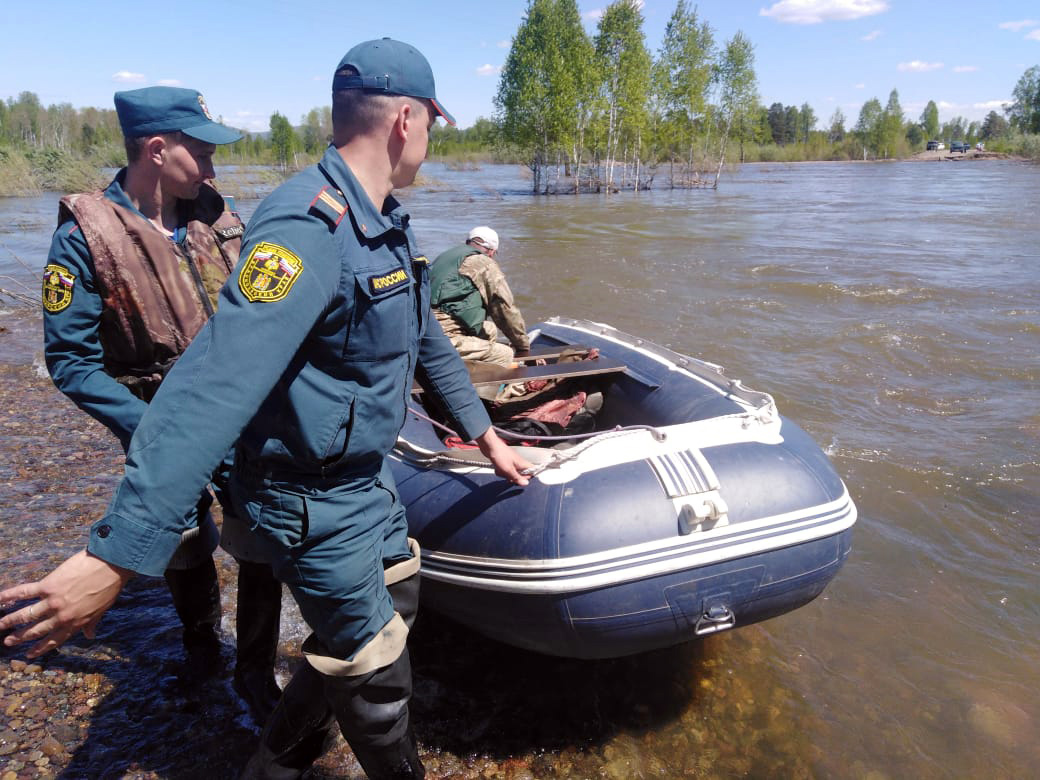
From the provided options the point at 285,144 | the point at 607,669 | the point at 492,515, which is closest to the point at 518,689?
the point at 607,669

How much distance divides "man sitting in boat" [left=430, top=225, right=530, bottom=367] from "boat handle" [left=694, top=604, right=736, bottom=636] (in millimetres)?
2147

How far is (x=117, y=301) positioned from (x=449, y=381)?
0.93 meters

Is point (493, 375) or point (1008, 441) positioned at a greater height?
point (493, 375)

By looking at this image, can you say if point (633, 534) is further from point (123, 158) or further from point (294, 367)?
point (123, 158)

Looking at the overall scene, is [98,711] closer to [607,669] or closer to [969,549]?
[607,669]

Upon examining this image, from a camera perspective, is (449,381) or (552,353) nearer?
(449,381)

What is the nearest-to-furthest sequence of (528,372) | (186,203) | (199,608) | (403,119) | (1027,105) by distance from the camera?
(403,119) < (186,203) < (199,608) < (528,372) < (1027,105)

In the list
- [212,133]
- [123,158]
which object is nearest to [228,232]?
[212,133]

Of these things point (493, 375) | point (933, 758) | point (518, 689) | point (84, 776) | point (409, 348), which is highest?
point (409, 348)

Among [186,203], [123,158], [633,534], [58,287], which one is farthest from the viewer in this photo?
[123,158]

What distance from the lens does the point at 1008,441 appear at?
540 centimetres

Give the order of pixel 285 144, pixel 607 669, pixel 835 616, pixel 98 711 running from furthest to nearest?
pixel 285 144
pixel 835 616
pixel 607 669
pixel 98 711

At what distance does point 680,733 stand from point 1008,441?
4.24m

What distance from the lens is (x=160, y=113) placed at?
6.46 ft
